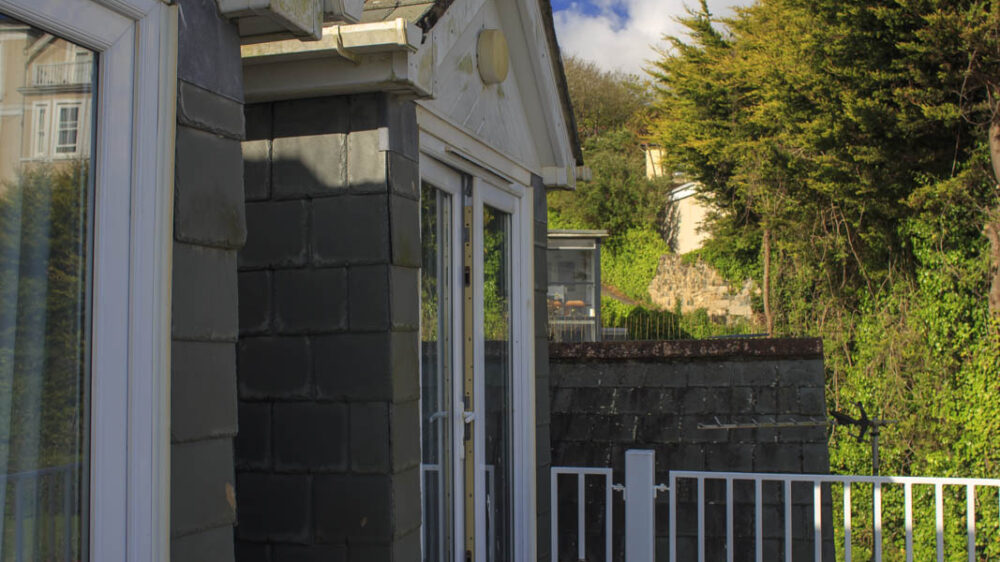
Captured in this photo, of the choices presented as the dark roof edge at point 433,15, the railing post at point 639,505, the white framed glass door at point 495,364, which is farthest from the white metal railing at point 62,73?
the railing post at point 639,505

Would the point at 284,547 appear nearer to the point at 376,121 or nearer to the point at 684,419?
the point at 376,121

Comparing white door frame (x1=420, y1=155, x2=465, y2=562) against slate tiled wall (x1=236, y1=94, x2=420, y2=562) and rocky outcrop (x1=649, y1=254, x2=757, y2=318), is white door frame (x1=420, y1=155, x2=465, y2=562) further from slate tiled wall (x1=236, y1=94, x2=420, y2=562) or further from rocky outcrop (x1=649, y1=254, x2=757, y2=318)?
rocky outcrop (x1=649, y1=254, x2=757, y2=318)

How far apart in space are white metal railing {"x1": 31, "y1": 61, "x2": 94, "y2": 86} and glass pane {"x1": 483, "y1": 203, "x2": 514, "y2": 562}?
229cm

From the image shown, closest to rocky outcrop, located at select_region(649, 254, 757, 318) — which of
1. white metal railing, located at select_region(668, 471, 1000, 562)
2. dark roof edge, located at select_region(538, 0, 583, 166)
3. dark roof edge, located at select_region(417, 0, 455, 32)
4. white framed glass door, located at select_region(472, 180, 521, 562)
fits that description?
dark roof edge, located at select_region(538, 0, 583, 166)

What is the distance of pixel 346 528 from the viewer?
2.80 metres

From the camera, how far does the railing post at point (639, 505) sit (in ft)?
13.4

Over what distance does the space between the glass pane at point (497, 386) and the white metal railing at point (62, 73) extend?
2291mm

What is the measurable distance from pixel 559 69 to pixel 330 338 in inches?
87.2

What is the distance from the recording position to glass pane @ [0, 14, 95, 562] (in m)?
1.58

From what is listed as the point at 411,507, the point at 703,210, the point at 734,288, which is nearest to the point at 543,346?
the point at 411,507

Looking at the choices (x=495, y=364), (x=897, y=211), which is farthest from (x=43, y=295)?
(x=897, y=211)

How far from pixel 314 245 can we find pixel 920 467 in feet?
32.9

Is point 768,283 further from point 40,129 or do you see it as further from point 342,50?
point 40,129

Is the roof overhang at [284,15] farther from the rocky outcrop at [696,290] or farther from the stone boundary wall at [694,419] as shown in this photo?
the rocky outcrop at [696,290]
